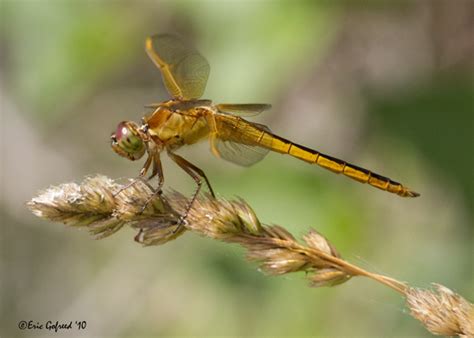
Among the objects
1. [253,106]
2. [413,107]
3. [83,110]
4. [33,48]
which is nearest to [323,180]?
[413,107]

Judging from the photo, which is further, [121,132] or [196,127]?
[196,127]

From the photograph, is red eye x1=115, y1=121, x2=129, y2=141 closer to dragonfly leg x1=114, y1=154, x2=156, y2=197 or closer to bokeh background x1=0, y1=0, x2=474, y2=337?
dragonfly leg x1=114, y1=154, x2=156, y2=197

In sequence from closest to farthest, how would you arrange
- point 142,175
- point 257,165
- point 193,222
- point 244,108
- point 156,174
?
point 193,222
point 142,175
point 156,174
point 244,108
point 257,165

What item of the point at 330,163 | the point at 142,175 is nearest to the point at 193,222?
the point at 142,175

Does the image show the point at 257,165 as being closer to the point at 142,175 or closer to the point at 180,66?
the point at 180,66

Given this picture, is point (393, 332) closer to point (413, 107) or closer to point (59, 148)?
point (413, 107)

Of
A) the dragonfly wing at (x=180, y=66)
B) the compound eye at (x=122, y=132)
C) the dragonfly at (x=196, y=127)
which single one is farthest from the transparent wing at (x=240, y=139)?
the compound eye at (x=122, y=132)
